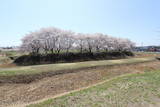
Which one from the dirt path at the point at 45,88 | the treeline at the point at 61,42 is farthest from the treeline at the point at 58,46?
the dirt path at the point at 45,88

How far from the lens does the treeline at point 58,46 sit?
24.6 meters

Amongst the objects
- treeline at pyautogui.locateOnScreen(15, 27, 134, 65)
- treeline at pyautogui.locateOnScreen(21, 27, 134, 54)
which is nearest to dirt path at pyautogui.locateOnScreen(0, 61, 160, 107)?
treeline at pyautogui.locateOnScreen(15, 27, 134, 65)

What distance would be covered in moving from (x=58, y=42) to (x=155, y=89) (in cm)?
2580

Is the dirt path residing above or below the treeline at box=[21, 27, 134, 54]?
A: below

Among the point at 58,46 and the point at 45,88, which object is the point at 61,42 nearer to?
the point at 58,46

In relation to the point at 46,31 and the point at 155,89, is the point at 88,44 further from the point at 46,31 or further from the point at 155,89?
the point at 155,89

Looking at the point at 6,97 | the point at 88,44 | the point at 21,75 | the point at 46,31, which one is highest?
the point at 46,31

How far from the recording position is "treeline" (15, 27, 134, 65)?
24.6 meters

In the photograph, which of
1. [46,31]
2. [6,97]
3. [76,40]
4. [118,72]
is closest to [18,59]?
[46,31]

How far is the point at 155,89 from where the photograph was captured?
18.6 feet

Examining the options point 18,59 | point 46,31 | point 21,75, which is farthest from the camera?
point 46,31

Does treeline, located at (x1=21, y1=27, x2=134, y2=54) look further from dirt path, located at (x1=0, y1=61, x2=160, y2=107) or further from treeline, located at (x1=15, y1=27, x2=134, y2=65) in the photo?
dirt path, located at (x1=0, y1=61, x2=160, y2=107)

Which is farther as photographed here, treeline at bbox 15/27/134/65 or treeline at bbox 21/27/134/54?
treeline at bbox 21/27/134/54

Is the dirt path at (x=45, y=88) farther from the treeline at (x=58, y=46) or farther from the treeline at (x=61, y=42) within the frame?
the treeline at (x=61, y=42)
